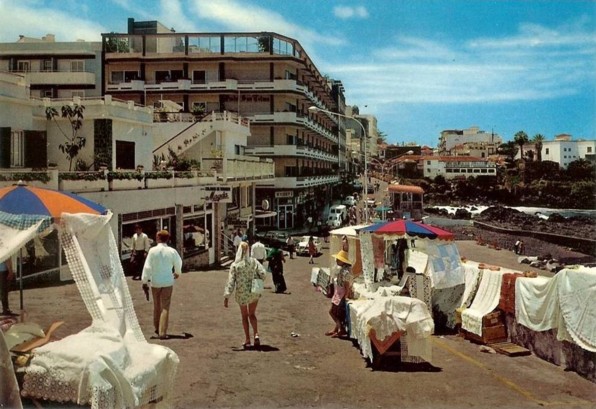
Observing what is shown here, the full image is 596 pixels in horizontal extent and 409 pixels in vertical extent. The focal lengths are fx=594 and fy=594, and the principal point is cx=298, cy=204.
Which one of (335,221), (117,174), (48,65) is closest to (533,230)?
(335,221)

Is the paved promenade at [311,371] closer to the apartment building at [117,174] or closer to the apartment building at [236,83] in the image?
the apartment building at [117,174]

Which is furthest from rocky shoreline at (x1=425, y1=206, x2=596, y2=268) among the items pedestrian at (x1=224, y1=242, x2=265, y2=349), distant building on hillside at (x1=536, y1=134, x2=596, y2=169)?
distant building on hillside at (x1=536, y1=134, x2=596, y2=169)

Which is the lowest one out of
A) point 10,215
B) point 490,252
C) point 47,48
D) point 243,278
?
point 490,252

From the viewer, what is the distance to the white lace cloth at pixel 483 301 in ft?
38.3

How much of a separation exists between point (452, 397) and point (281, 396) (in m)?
2.26

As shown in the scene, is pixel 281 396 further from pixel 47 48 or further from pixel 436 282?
pixel 47 48


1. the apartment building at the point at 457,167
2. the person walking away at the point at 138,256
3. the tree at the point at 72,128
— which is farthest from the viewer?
the apartment building at the point at 457,167

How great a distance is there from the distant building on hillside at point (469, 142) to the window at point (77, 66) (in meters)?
126

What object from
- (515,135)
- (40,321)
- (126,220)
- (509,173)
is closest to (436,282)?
(40,321)

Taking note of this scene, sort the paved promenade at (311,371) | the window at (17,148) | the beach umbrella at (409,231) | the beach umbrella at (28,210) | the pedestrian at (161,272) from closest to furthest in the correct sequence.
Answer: the beach umbrella at (28,210), the paved promenade at (311,371), the pedestrian at (161,272), the beach umbrella at (409,231), the window at (17,148)

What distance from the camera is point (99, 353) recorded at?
17.6ft

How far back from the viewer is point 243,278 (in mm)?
9695

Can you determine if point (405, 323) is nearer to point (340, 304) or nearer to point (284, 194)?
point (340, 304)

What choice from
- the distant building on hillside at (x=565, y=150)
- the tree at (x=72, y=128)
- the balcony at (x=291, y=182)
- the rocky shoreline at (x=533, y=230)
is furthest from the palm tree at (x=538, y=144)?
the tree at (x=72, y=128)
